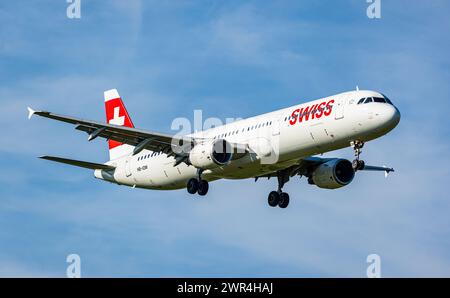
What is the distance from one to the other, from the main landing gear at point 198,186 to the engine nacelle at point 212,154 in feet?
4.64

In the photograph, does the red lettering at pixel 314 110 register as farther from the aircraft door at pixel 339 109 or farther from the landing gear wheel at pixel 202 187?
the landing gear wheel at pixel 202 187

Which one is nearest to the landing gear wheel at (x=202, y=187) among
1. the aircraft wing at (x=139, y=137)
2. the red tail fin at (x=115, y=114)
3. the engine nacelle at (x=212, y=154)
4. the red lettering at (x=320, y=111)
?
the engine nacelle at (x=212, y=154)

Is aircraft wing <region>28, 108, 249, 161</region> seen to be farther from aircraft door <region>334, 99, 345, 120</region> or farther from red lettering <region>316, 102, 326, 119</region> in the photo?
aircraft door <region>334, 99, 345, 120</region>

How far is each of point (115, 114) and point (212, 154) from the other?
2100cm

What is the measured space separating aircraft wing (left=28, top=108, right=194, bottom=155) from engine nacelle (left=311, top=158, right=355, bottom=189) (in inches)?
353

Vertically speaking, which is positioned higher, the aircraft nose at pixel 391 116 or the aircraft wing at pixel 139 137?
the aircraft wing at pixel 139 137

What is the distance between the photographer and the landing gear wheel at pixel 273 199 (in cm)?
6819

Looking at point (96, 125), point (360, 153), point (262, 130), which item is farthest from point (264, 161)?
point (96, 125)

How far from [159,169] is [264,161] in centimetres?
934

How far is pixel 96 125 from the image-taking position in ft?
199

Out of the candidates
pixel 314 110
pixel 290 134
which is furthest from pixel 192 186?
pixel 314 110

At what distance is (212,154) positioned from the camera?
61250 mm
